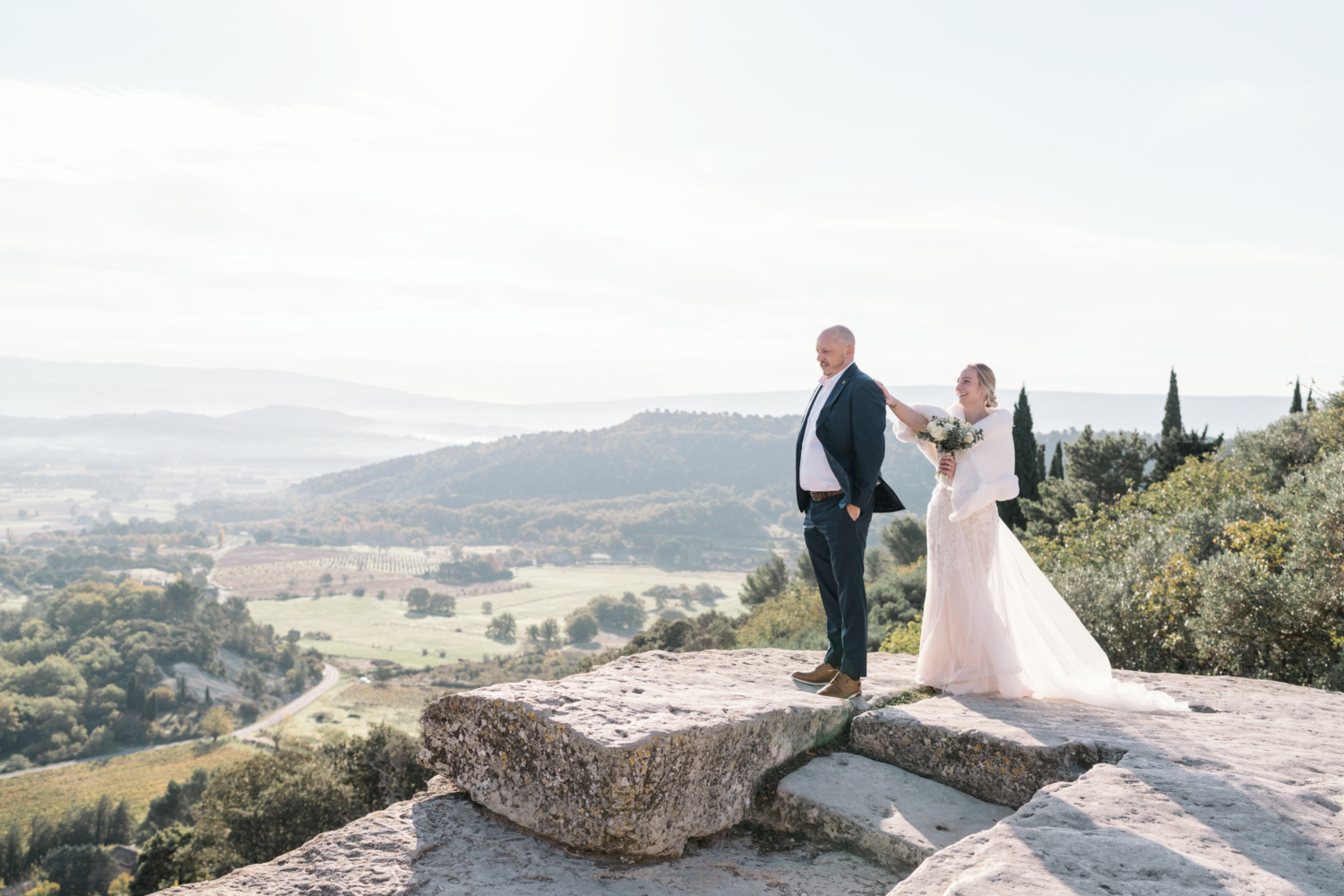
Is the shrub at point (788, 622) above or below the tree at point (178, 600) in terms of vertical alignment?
above

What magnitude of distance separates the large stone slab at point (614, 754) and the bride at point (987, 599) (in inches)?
61.2

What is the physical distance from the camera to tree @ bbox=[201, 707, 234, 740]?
79.4m

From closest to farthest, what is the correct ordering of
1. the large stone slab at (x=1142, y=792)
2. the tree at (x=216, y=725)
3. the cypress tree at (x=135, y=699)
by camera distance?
the large stone slab at (x=1142, y=792) → the tree at (x=216, y=725) → the cypress tree at (x=135, y=699)

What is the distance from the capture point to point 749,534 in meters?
180

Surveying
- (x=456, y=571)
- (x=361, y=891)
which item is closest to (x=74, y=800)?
(x=361, y=891)

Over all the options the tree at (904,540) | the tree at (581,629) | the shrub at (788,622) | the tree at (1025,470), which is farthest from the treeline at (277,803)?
the tree at (581,629)

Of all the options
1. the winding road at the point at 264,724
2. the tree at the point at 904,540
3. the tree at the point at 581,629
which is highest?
the tree at the point at 904,540

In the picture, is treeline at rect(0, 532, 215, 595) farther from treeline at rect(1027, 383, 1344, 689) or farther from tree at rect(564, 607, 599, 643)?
treeline at rect(1027, 383, 1344, 689)

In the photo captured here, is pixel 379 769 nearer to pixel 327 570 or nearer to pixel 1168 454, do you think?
pixel 1168 454

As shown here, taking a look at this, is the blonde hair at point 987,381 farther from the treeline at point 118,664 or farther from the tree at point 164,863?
the treeline at point 118,664

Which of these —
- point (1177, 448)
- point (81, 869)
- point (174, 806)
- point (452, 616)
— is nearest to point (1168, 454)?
point (1177, 448)

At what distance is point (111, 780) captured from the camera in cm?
6469

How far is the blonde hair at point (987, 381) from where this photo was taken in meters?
5.76

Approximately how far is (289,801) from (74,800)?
4945cm
